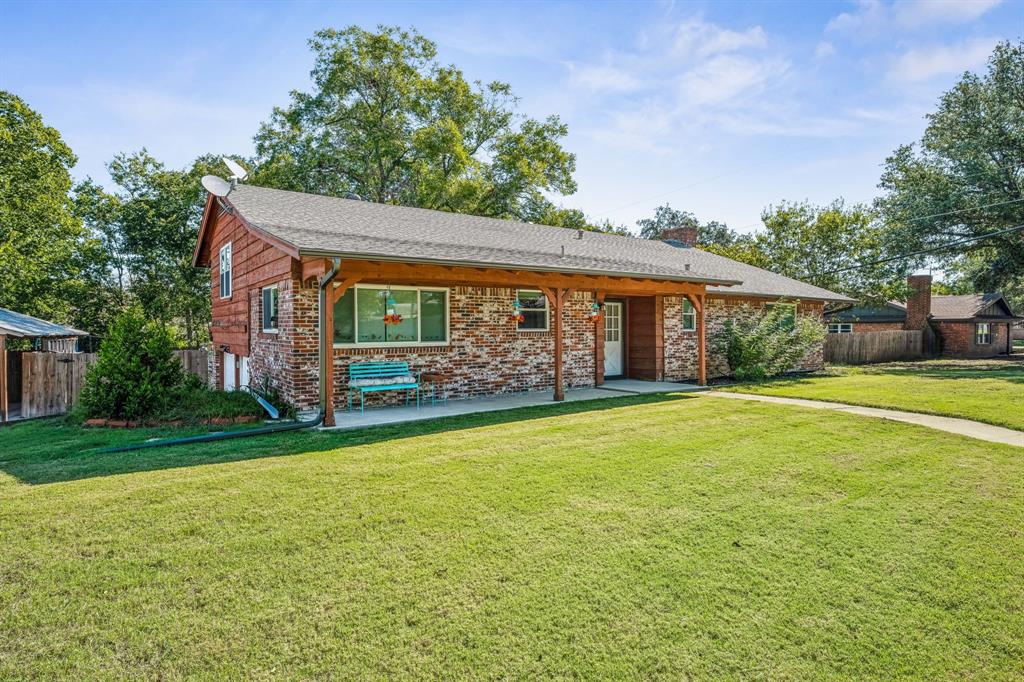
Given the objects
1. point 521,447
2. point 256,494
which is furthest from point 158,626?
point 521,447

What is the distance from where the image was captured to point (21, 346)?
13.9 metres

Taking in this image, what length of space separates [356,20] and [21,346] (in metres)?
18.2

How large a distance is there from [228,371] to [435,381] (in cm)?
686

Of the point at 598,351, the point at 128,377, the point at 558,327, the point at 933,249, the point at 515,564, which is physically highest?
the point at 933,249

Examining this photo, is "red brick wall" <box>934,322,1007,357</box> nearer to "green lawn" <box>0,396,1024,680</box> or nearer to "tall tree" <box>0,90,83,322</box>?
"green lawn" <box>0,396,1024,680</box>

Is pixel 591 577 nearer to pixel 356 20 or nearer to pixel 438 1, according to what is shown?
pixel 438 1

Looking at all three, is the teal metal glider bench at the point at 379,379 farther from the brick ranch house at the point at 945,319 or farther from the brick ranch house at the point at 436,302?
the brick ranch house at the point at 945,319

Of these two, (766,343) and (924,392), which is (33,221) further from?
(924,392)

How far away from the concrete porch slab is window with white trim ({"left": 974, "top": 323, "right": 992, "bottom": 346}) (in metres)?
23.0

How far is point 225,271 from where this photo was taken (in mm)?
13156

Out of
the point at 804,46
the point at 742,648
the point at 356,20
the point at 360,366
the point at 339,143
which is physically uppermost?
the point at 356,20

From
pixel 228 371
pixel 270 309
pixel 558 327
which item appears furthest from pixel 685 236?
pixel 228 371

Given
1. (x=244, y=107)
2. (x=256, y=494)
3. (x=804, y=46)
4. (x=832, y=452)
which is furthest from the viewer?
(x=244, y=107)

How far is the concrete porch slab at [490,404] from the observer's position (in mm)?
8086
